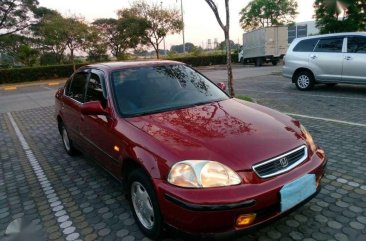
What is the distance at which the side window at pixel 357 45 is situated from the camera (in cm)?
883

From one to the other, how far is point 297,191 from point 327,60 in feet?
26.4

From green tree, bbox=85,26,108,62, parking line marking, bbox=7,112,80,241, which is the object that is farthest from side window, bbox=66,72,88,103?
green tree, bbox=85,26,108,62

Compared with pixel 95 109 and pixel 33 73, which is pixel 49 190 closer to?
pixel 95 109

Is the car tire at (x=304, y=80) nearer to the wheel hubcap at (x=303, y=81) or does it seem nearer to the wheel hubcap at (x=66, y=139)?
the wheel hubcap at (x=303, y=81)

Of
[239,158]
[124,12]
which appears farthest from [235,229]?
[124,12]

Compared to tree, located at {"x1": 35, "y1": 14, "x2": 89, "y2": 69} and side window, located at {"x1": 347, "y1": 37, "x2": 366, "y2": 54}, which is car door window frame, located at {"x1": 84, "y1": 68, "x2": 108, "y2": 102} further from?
tree, located at {"x1": 35, "y1": 14, "x2": 89, "y2": 69}

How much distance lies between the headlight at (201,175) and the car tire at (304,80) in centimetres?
873

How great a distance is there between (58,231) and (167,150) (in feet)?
4.99

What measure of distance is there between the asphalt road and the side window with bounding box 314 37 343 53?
2.71m

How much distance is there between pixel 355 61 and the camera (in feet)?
29.2

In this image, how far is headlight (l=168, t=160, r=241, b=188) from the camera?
240 centimetres

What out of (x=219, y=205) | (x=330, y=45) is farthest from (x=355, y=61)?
(x=219, y=205)

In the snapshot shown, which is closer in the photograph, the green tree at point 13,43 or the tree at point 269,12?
the green tree at point 13,43

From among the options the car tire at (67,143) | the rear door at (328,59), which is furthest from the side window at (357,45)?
the car tire at (67,143)
